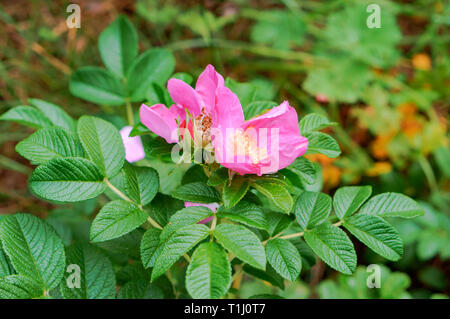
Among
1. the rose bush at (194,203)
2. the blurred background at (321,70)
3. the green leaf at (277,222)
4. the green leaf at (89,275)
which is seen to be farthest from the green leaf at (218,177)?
the blurred background at (321,70)

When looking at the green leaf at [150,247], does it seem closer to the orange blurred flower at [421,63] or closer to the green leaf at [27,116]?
A: the green leaf at [27,116]

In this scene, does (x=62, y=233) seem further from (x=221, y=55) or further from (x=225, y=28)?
→ (x=225, y=28)

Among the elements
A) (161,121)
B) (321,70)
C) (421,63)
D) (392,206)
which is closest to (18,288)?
A: (161,121)

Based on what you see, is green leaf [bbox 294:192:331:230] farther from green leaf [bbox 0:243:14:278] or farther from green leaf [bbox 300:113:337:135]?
green leaf [bbox 0:243:14:278]

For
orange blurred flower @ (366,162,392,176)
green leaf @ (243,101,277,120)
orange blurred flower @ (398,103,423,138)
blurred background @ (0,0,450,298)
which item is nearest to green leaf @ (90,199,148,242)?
green leaf @ (243,101,277,120)

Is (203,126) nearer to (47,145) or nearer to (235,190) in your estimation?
(235,190)
